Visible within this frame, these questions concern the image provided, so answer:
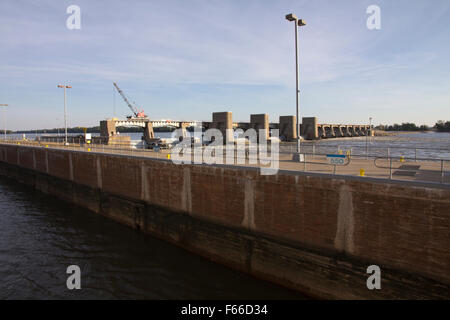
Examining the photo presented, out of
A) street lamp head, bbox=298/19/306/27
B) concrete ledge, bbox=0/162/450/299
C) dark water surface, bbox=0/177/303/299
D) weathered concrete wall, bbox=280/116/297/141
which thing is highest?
street lamp head, bbox=298/19/306/27

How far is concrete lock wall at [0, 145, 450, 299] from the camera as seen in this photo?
8.77m

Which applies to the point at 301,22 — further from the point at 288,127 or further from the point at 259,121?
the point at 288,127

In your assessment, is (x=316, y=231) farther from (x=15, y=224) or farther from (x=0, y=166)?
(x=0, y=166)

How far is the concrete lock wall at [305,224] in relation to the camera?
8766 millimetres

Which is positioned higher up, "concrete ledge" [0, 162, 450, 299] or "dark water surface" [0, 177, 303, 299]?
"concrete ledge" [0, 162, 450, 299]

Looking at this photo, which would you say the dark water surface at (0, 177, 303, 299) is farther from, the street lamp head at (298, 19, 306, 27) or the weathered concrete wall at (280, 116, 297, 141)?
the weathered concrete wall at (280, 116, 297, 141)

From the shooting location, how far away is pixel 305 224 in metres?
11.3

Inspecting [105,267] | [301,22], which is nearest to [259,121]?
[301,22]

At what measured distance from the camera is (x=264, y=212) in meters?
12.6

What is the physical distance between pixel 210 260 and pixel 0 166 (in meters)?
47.9

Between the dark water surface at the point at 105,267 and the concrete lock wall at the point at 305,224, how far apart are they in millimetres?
805

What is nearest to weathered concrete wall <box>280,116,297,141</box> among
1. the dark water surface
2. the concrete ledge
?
the concrete ledge

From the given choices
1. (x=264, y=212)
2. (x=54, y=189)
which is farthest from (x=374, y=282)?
(x=54, y=189)

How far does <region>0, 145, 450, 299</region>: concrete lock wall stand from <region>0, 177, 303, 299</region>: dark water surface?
81cm
